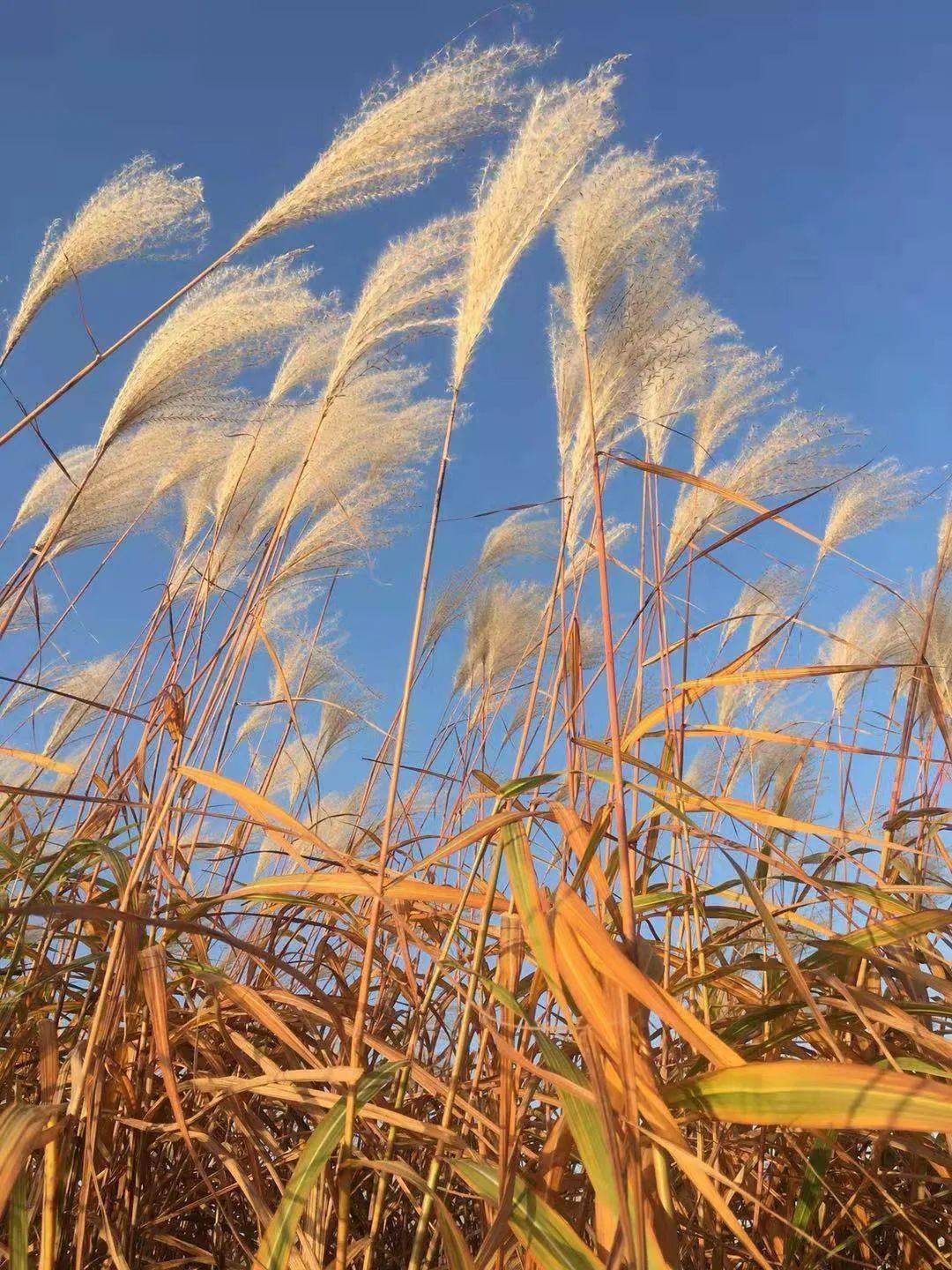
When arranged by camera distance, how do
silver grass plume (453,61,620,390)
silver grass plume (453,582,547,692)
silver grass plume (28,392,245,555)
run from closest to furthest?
1. silver grass plume (453,61,620,390)
2. silver grass plume (28,392,245,555)
3. silver grass plume (453,582,547,692)

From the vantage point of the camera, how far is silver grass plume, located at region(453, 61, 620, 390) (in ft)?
5.64

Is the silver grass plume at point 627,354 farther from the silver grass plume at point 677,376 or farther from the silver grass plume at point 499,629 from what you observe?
the silver grass plume at point 499,629

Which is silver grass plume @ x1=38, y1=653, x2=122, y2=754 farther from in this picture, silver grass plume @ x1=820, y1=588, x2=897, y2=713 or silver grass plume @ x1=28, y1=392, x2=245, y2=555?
silver grass plume @ x1=820, y1=588, x2=897, y2=713

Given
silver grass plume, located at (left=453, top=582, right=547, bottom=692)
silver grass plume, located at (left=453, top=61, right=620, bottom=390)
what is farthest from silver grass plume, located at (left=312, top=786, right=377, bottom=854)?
silver grass plume, located at (left=453, top=61, right=620, bottom=390)

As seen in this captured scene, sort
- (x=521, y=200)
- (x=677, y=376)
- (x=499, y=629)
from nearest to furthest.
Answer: (x=521, y=200), (x=677, y=376), (x=499, y=629)

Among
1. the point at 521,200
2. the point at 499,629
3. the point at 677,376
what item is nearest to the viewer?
the point at 521,200

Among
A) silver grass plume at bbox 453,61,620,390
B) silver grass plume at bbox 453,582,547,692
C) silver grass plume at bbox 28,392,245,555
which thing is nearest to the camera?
silver grass plume at bbox 453,61,620,390

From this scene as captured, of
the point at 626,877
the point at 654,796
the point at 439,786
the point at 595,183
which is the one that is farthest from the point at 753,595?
the point at 626,877

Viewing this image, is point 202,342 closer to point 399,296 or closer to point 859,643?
point 399,296

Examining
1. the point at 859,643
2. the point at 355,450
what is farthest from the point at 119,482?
the point at 859,643

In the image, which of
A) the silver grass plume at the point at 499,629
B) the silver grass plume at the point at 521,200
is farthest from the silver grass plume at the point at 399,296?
the silver grass plume at the point at 499,629

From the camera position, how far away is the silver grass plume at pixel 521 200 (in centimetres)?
172

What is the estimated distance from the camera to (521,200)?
1718 mm

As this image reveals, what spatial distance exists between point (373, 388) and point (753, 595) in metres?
1.74
